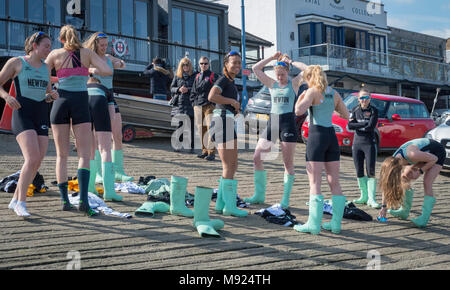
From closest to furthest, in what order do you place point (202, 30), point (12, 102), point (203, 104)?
point (12, 102) → point (203, 104) → point (202, 30)

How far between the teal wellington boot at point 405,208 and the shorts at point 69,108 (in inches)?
172

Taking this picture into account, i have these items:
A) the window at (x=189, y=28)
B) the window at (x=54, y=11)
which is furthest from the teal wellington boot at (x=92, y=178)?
the window at (x=189, y=28)

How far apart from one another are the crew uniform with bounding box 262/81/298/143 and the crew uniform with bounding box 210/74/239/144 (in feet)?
2.36

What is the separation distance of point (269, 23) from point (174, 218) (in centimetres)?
2927

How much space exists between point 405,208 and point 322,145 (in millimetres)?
1967

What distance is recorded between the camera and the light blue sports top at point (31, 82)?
5461 mm

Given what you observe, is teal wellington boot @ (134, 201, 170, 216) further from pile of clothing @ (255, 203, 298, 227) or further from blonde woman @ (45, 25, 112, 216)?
pile of clothing @ (255, 203, 298, 227)

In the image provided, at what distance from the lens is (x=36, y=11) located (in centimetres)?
1994

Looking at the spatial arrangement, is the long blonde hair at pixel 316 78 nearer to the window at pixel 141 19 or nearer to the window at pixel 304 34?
the window at pixel 141 19

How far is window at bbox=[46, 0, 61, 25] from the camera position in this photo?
20344mm

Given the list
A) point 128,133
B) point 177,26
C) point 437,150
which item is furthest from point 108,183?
point 177,26

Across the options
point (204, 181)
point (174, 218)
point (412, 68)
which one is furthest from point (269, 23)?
point (174, 218)

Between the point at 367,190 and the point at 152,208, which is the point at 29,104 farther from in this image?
the point at 367,190
